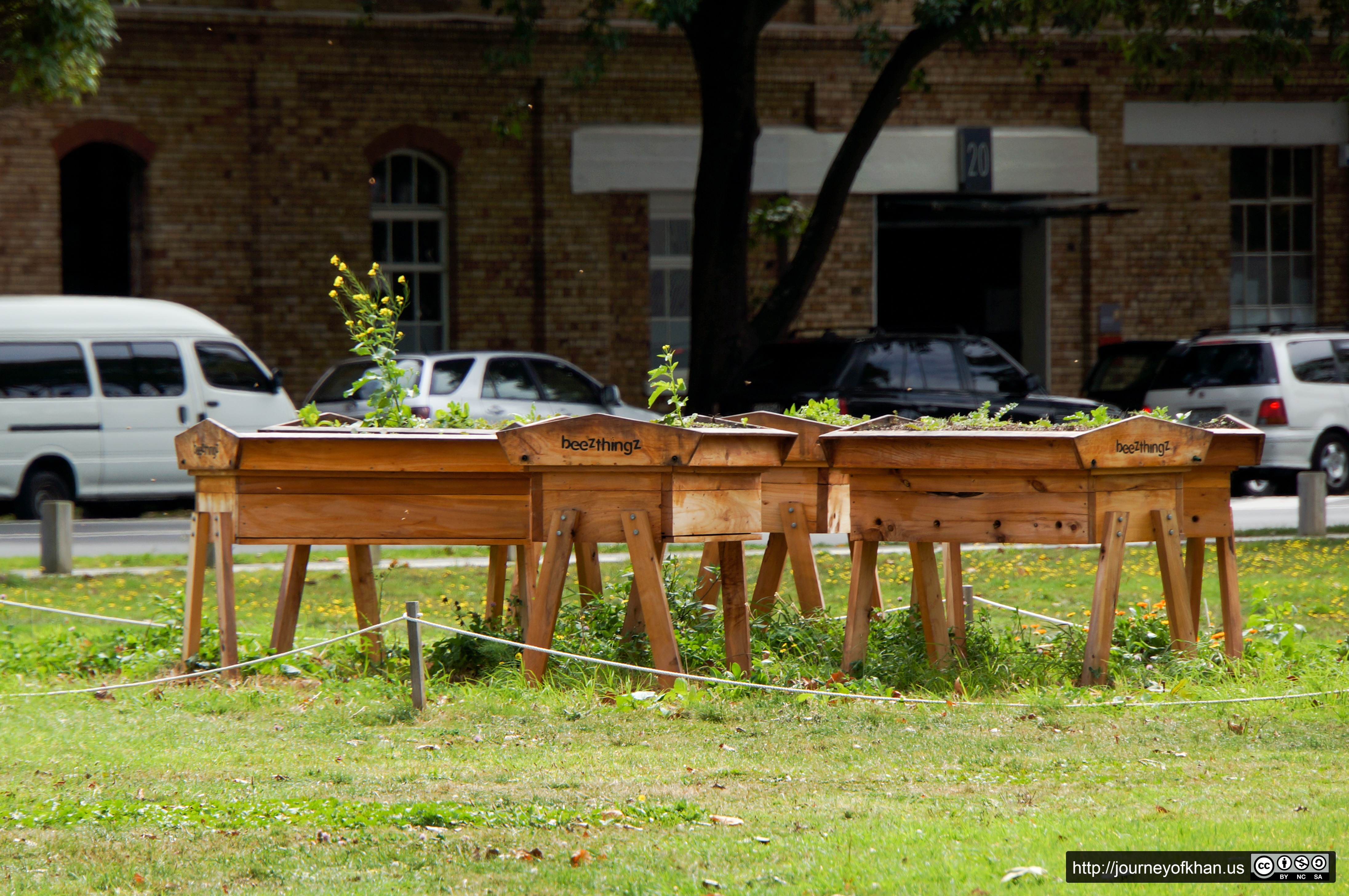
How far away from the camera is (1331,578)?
11.1 metres

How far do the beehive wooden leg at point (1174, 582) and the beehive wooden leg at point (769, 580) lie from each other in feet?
5.88

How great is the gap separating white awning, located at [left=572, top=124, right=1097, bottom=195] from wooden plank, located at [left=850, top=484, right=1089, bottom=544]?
16.1 m

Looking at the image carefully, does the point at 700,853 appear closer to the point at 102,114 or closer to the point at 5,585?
the point at 5,585

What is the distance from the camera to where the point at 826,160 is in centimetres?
2339

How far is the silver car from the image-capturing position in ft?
56.1

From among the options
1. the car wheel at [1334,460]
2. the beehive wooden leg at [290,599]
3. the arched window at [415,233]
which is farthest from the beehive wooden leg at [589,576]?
the arched window at [415,233]

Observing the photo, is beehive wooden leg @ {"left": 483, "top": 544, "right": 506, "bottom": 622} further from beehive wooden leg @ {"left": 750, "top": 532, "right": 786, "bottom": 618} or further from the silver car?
the silver car

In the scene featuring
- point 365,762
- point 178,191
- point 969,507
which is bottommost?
point 365,762

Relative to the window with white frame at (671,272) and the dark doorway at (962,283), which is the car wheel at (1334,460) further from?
the window with white frame at (671,272)

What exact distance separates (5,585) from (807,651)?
6.76m

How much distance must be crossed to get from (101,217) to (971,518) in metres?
17.1

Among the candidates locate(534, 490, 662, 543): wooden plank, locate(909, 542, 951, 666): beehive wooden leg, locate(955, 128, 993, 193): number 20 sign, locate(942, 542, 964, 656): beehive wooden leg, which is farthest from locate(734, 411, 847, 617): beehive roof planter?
locate(955, 128, 993, 193): number 20 sign

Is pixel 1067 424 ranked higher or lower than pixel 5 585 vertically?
higher

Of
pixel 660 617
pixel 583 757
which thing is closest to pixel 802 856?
pixel 583 757
